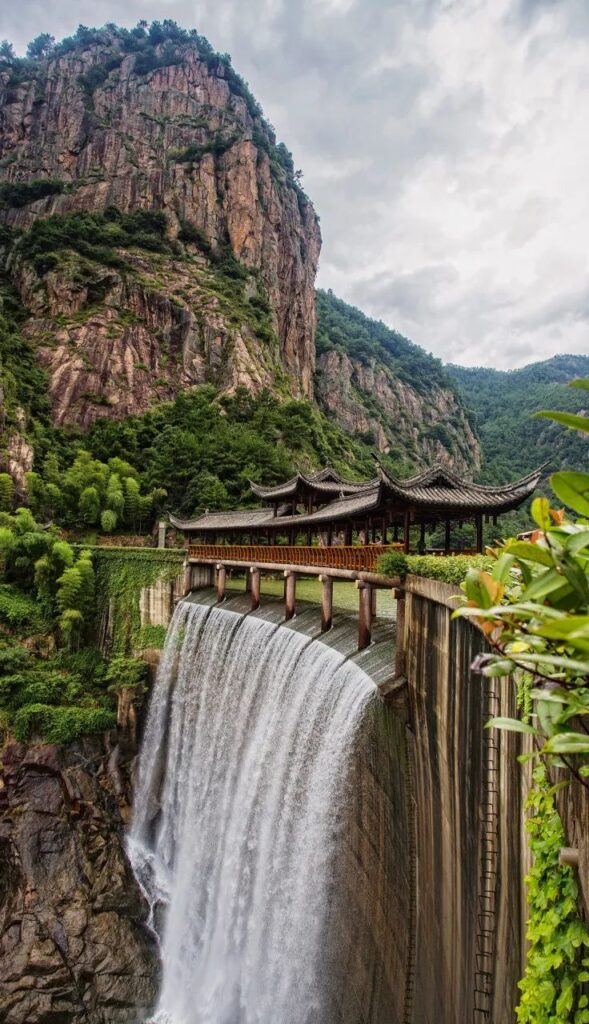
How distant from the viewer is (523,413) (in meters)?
82.7

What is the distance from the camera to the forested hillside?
67562 millimetres

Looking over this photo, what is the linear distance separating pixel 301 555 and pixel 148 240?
5127cm

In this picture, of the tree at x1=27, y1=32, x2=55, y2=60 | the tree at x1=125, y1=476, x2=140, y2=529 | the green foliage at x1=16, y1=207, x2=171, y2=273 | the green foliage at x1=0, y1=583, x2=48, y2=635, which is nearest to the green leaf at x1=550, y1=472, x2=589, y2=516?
the green foliage at x1=0, y1=583, x2=48, y2=635

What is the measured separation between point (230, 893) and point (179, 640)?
1014 centimetres

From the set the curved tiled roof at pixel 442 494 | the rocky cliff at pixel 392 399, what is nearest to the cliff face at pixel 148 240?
the rocky cliff at pixel 392 399

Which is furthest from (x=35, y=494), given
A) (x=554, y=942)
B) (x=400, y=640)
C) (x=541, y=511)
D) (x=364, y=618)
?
(x=541, y=511)

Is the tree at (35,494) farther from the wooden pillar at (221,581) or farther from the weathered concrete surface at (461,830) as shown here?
the weathered concrete surface at (461,830)

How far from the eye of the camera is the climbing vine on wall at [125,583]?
2328cm

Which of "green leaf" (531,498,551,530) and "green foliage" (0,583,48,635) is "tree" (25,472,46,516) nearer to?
"green foliage" (0,583,48,635)

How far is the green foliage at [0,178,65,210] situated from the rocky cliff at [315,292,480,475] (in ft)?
124

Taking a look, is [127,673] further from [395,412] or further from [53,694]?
[395,412]

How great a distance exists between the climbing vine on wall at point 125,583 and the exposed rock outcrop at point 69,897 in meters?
4.94

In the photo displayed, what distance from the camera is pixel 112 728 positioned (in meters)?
19.8

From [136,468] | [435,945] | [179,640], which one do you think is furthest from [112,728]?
[136,468]
